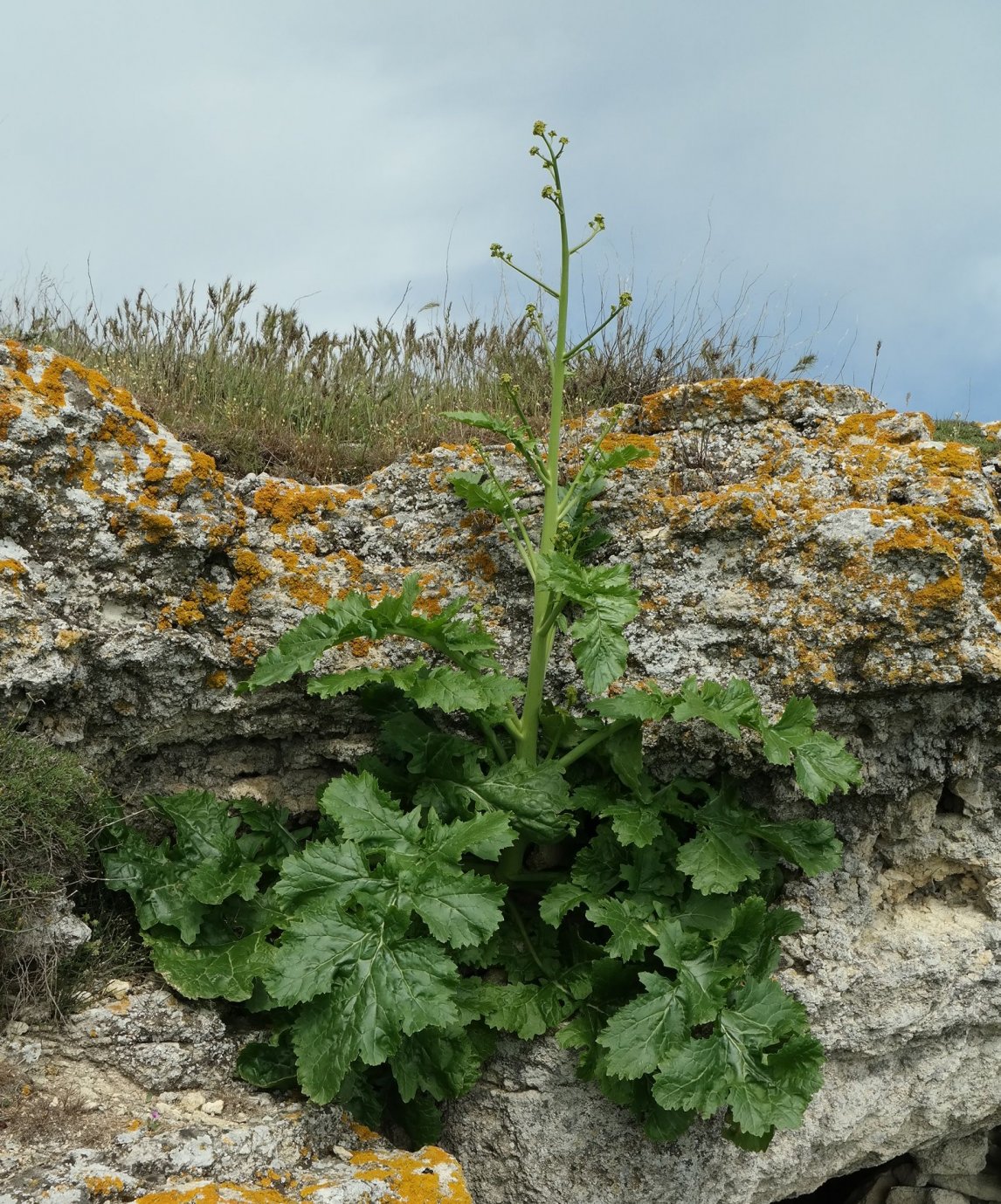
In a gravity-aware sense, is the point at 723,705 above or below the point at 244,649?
above

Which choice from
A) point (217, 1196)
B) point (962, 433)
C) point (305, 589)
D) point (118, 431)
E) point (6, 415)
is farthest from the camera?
point (962, 433)

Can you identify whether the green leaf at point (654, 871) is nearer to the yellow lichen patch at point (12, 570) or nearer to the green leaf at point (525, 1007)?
the green leaf at point (525, 1007)

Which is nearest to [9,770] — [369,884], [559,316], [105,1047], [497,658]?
[105,1047]

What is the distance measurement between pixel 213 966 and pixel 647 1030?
64.5 inches

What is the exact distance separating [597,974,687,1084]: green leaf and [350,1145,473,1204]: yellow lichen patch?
619mm

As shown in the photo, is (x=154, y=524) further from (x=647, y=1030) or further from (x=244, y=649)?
(x=647, y=1030)

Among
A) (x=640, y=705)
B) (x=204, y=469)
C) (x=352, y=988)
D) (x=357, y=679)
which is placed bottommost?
(x=352, y=988)

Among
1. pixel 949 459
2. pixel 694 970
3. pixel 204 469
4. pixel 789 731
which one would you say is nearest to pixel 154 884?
pixel 204 469

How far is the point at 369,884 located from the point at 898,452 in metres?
2.90

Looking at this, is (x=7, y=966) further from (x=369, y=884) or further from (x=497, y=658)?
(x=497, y=658)

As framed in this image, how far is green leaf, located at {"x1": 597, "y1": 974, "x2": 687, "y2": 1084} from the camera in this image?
3406mm

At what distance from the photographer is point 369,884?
339 cm

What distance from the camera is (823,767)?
3.63 meters

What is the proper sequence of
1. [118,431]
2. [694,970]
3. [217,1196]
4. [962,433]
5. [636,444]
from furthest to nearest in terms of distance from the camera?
[962,433] < [636,444] < [118,431] < [694,970] < [217,1196]
